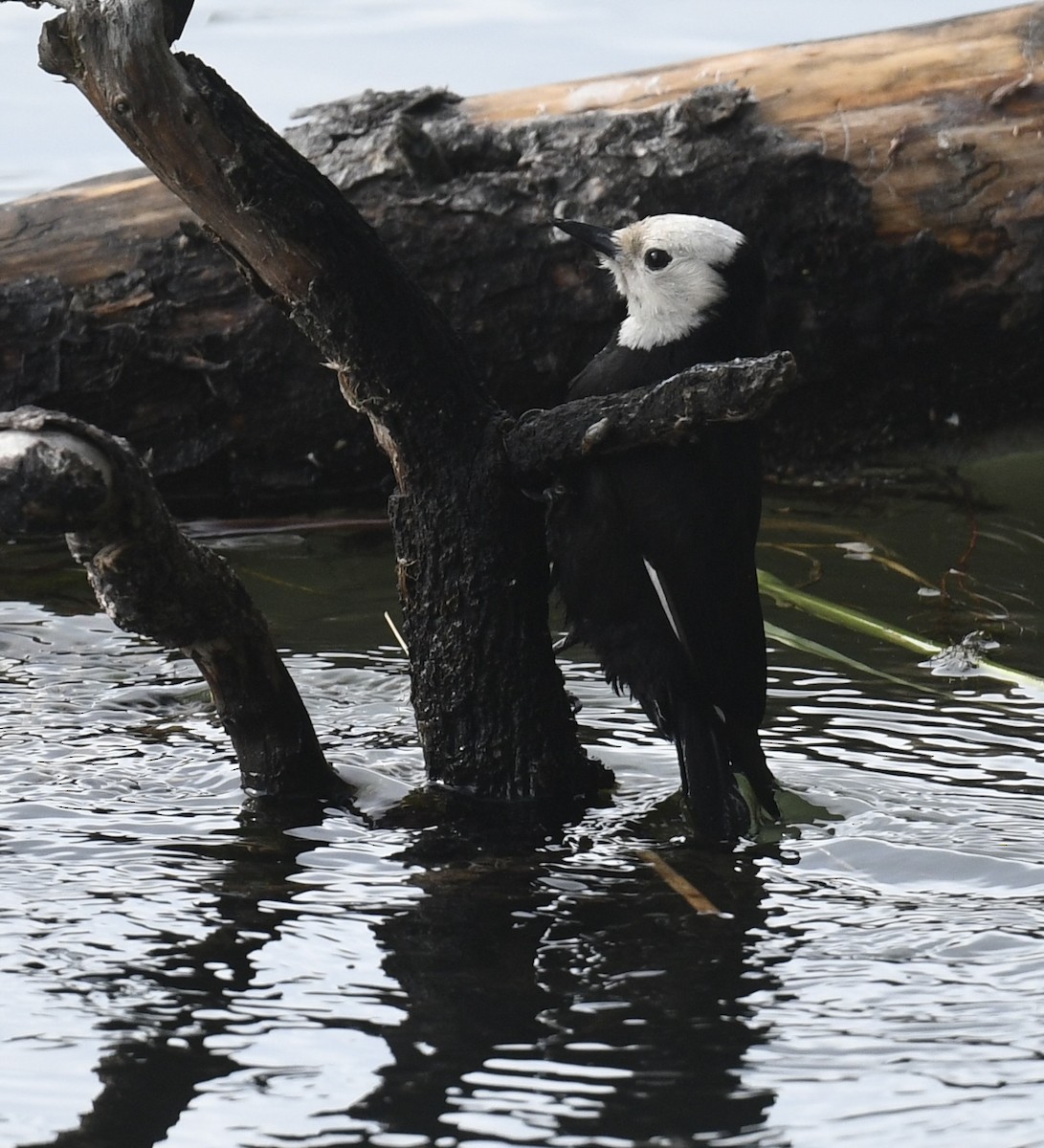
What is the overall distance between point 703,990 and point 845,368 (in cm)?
291

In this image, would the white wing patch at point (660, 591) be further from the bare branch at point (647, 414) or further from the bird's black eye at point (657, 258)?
the bird's black eye at point (657, 258)

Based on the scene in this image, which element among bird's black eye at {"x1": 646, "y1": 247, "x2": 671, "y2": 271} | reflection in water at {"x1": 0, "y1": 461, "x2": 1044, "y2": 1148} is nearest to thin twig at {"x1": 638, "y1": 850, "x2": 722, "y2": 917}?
reflection in water at {"x1": 0, "y1": 461, "x2": 1044, "y2": 1148}

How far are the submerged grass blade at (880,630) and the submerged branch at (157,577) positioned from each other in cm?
127

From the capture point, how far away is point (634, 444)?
275 centimetres

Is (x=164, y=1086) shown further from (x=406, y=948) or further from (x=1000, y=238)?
(x=1000, y=238)

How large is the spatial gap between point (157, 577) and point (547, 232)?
90.4 inches

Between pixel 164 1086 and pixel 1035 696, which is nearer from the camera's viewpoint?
pixel 164 1086

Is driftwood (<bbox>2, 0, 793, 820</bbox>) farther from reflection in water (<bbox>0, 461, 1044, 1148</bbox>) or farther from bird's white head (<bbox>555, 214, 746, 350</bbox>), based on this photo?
bird's white head (<bbox>555, 214, 746, 350</bbox>)

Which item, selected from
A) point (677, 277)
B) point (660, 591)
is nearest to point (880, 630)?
point (660, 591)

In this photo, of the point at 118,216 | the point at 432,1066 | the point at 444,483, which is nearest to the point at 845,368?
the point at 118,216

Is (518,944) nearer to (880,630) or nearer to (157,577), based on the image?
(157,577)

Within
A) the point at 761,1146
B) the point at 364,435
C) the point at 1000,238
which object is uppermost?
the point at 1000,238

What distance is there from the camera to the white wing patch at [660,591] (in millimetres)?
3076

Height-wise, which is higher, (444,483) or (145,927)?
(444,483)
